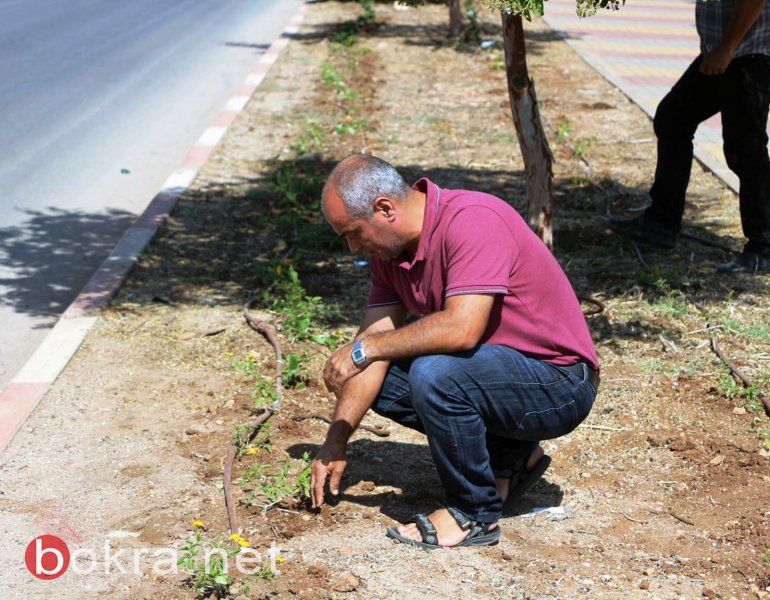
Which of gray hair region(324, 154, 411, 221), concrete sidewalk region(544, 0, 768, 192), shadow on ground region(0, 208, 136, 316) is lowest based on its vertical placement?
shadow on ground region(0, 208, 136, 316)

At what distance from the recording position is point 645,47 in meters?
14.6

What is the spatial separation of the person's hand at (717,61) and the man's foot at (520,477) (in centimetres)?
280

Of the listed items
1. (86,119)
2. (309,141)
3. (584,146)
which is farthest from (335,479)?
(86,119)

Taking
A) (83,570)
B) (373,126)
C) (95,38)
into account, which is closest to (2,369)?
(83,570)

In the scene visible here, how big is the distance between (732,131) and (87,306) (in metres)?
3.61

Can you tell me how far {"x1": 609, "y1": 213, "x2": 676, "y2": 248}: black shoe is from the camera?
6184 millimetres

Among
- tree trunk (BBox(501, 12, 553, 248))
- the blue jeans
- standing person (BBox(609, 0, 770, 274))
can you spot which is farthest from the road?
standing person (BBox(609, 0, 770, 274))

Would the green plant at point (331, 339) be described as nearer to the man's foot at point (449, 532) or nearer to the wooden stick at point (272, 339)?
the wooden stick at point (272, 339)

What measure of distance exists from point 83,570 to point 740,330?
3.31 m

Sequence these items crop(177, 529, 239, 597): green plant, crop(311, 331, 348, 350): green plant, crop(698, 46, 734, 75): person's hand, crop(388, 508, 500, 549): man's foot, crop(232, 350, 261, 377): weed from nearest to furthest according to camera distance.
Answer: crop(177, 529, 239, 597): green plant, crop(388, 508, 500, 549): man's foot, crop(232, 350, 261, 377): weed, crop(311, 331, 348, 350): green plant, crop(698, 46, 734, 75): person's hand

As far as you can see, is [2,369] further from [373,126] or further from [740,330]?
[373,126]

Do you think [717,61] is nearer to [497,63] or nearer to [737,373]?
[737,373]

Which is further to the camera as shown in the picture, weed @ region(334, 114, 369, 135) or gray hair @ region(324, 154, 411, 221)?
weed @ region(334, 114, 369, 135)

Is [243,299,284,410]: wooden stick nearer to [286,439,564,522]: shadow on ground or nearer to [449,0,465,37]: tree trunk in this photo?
[286,439,564,522]: shadow on ground
